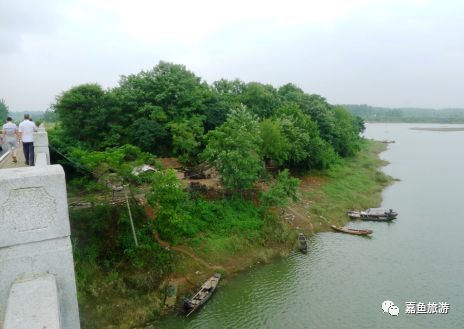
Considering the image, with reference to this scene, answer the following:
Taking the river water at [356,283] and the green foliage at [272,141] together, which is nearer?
the river water at [356,283]

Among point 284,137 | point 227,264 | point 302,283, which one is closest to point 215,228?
point 227,264

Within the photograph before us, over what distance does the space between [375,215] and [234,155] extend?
466 inches

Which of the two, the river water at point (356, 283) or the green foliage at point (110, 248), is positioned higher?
the green foliage at point (110, 248)

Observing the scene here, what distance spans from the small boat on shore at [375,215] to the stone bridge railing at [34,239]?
25.8 metres

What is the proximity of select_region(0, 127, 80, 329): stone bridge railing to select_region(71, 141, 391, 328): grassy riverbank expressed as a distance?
12.1 m

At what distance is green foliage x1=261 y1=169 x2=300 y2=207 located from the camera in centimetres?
2203

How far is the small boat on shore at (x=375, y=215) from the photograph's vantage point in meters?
26.2

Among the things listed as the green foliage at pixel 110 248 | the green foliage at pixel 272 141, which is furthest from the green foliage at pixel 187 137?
the green foliage at pixel 110 248

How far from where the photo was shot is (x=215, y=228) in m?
20.3

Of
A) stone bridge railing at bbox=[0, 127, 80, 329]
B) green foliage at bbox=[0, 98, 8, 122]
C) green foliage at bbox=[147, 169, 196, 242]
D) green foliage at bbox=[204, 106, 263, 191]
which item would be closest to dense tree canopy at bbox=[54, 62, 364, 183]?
green foliage at bbox=[204, 106, 263, 191]

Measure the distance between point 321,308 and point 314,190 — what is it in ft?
50.2

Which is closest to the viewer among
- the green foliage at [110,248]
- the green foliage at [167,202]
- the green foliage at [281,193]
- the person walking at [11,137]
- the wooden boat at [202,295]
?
the person walking at [11,137]

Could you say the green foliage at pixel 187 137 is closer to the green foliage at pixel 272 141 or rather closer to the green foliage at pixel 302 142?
the green foliage at pixel 272 141

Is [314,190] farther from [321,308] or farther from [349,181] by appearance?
[321,308]
